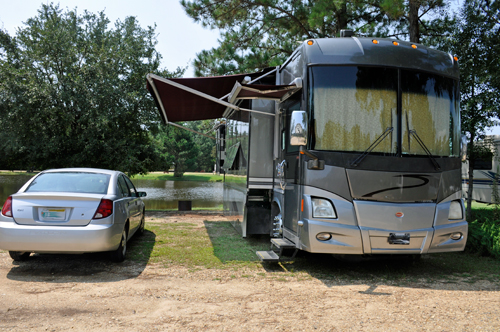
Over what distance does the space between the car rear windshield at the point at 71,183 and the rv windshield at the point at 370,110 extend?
11.1ft

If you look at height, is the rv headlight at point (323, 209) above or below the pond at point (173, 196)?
above

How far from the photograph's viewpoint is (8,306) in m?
4.29

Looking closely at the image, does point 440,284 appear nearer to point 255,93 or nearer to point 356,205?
point 356,205

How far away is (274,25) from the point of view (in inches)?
519

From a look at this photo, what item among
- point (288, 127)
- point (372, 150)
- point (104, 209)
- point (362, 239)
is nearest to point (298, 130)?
point (372, 150)

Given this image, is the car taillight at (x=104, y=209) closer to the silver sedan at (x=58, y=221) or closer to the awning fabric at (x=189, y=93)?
the silver sedan at (x=58, y=221)

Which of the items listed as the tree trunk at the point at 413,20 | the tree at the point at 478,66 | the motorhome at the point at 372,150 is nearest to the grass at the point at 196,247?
the motorhome at the point at 372,150

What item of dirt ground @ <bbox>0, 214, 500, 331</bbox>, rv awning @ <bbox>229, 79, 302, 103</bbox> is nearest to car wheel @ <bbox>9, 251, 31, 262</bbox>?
dirt ground @ <bbox>0, 214, 500, 331</bbox>

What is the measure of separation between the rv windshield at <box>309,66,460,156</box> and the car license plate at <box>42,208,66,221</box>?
3.53 metres

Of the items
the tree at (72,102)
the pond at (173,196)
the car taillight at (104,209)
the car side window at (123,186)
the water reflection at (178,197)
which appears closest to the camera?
the car taillight at (104,209)

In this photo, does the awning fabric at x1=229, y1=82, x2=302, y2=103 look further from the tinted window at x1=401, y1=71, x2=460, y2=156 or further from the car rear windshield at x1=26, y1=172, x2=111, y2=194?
the car rear windshield at x1=26, y1=172, x2=111, y2=194

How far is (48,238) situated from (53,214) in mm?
331

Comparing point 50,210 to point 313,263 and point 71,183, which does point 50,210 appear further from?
point 313,263

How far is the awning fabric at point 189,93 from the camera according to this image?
25.4ft
